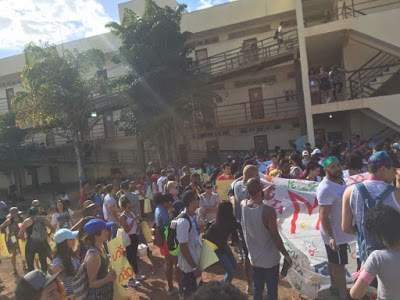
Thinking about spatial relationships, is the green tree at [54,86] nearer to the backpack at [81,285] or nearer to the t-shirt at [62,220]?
the t-shirt at [62,220]

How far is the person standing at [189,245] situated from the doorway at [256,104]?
54.1 ft

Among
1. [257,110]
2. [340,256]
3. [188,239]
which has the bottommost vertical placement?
[340,256]

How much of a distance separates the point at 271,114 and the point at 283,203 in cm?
1479

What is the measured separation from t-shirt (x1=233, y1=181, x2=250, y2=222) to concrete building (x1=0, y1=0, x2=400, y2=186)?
34.3 ft

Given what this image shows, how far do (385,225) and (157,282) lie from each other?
4.57 metres

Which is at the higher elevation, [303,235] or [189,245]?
[189,245]

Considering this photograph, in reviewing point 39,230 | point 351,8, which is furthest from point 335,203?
point 351,8

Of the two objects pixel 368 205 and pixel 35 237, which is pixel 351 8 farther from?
pixel 35 237

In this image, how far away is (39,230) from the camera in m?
5.83

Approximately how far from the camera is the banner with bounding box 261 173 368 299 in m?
4.28

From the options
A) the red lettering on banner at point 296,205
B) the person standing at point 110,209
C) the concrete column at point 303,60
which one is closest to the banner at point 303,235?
the red lettering on banner at point 296,205

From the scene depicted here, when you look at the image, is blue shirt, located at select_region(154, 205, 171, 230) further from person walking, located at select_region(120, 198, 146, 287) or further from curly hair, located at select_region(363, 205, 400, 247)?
curly hair, located at select_region(363, 205, 400, 247)

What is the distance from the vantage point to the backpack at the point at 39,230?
19.1 ft

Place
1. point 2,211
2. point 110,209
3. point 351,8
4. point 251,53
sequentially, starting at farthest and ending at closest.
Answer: point 251,53 < point 351,8 < point 2,211 < point 110,209
